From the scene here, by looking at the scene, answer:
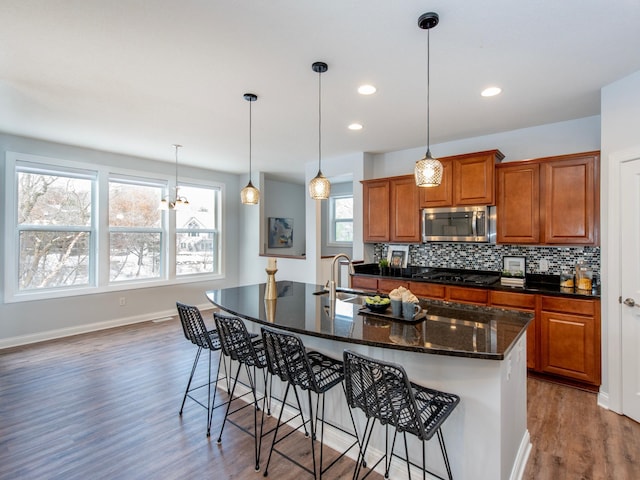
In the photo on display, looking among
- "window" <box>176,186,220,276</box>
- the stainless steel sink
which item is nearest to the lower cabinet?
the stainless steel sink

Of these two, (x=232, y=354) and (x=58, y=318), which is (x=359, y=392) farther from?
(x=58, y=318)

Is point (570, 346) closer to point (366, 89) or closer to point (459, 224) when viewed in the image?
point (459, 224)

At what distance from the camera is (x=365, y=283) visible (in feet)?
14.8

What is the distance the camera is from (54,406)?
9.10 ft

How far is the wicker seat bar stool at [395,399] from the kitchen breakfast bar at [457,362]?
0.34 ft

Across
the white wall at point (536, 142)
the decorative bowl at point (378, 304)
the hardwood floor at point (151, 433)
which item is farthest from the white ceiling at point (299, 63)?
the hardwood floor at point (151, 433)

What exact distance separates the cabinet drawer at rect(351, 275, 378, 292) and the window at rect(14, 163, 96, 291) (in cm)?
389

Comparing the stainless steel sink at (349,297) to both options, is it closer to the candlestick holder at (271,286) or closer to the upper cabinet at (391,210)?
the candlestick holder at (271,286)

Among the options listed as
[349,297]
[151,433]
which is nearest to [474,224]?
[349,297]

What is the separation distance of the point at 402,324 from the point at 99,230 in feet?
15.8

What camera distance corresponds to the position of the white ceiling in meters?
1.89

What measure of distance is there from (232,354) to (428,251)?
3148mm

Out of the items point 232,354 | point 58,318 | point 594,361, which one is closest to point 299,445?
point 232,354

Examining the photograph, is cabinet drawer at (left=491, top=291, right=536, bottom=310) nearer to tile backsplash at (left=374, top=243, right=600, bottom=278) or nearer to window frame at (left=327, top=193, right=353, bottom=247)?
tile backsplash at (left=374, top=243, right=600, bottom=278)
